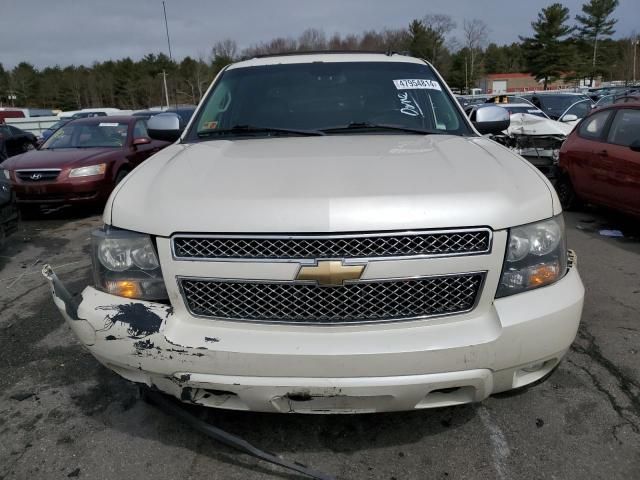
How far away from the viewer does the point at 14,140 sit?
15586 mm

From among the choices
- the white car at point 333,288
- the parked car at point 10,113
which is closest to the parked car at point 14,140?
the white car at point 333,288

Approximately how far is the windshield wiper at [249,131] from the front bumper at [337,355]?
4.75ft

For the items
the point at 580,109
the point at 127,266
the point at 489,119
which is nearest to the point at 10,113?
the point at 580,109

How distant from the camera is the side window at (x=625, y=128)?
6.09 m

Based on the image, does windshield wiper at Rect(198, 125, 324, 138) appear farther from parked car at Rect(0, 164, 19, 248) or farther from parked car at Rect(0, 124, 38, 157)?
parked car at Rect(0, 124, 38, 157)

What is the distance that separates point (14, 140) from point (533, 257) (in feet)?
55.7

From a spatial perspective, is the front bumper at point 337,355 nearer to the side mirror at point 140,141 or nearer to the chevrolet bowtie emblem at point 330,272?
the chevrolet bowtie emblem at point 330,272

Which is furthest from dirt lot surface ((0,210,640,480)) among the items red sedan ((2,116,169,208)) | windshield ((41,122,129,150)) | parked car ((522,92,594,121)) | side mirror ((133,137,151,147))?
parked car ((522,92,594,121))

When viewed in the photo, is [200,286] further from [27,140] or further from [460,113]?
[27,140]

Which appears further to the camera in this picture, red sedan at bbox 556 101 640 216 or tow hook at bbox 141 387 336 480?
red sedan at bbox 556 101 640 216

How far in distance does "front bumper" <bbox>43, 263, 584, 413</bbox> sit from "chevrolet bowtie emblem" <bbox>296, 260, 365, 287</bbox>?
21cm

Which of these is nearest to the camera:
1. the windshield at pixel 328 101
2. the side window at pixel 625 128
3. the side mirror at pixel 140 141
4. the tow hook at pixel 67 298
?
the tow hook at pixel 67 298

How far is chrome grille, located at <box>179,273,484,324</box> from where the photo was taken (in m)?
2.01

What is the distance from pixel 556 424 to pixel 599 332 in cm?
128
